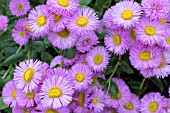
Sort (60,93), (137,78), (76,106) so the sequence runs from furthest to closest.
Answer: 1. (137,78)
2. (76,106)
3. (60,93)

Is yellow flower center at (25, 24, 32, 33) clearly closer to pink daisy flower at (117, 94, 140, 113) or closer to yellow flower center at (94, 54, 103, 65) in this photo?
yellow flower center at (94, 54, 103, 65)

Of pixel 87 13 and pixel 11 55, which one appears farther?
pixel 11 55

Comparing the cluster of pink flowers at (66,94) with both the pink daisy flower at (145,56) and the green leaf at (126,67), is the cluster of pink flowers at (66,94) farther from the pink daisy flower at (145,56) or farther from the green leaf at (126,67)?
the pink daisy flower at (145,56)

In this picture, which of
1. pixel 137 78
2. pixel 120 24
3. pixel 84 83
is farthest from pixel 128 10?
pixel 137 78

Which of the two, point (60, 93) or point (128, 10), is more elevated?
point (128, 10)

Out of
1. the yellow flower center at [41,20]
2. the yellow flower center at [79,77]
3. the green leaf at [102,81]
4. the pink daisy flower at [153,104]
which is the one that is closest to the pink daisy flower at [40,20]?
the yellow flower center at [41,20]

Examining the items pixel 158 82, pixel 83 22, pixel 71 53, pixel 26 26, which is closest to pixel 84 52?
pixel 71 53

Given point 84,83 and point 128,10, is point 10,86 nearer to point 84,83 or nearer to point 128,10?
point 84,83
